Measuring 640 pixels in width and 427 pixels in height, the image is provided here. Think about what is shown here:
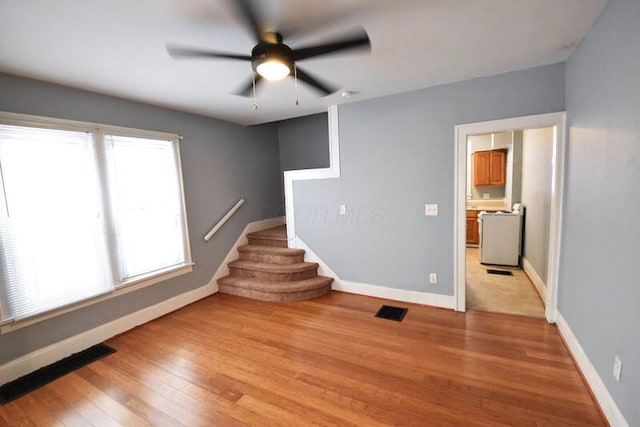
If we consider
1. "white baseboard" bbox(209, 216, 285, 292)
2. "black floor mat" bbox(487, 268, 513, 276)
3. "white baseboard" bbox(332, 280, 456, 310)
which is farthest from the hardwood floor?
"black floor mat" bbox(487, 268, 513, 276)

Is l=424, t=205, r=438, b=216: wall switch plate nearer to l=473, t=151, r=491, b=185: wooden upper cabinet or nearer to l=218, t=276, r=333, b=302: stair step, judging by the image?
l=218, t=276, r=333, b=302: stair step

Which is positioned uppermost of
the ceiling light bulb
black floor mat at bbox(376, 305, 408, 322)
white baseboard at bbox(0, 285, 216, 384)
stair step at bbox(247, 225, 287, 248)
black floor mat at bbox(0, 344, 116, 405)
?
the ceiling light bulb

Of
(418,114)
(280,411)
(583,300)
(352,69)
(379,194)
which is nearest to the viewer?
(280,411)

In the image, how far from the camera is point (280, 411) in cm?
184

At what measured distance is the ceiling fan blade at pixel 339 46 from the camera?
1.53 m

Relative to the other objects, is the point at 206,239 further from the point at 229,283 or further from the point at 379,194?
the point at 379,194

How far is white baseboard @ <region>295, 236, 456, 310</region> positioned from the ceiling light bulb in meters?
2.67

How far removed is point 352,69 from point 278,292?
9.11 ft

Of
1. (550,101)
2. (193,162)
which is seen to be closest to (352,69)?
(550,101)

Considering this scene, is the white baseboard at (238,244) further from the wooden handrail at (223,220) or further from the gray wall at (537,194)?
the gray wall at (537,194)

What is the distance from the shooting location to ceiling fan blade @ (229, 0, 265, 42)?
1.37m

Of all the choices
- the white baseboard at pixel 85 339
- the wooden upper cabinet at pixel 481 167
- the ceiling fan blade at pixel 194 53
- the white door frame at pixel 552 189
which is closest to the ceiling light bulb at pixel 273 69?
the ceiling fan blade at pixel 194 53

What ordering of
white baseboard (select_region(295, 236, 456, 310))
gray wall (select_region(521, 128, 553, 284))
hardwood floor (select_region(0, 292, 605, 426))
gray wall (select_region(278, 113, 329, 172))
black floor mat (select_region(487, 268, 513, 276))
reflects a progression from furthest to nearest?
gray wall (select_region(278, 113, 329, 172)) < black floor mat (select_region(487, 268, 513, 276)) < gray wall (select_region(521, 128, 553, 284)) < white baseboard (select_region(295, 236, 456, 310)) < hardwood floor (select_region(0, 292, 605, 426))

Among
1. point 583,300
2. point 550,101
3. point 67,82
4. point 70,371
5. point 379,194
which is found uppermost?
point 67,82
